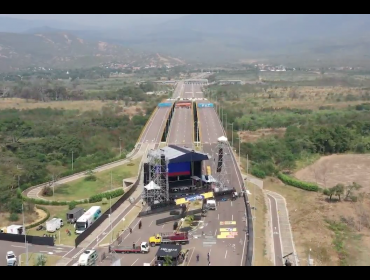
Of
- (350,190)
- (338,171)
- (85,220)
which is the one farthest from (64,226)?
(338,171)

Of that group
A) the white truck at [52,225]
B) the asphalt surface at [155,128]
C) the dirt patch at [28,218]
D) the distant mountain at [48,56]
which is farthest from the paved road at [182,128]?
the distant mountain at [48,56]

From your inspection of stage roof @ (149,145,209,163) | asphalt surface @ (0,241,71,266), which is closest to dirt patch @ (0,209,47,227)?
asphalt surface @ (0,241,71,266)

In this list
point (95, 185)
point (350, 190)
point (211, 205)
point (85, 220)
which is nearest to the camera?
point (85, 220)

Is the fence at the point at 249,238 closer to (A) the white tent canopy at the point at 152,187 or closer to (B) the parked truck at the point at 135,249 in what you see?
(B) the parked truck at the point at 135,249

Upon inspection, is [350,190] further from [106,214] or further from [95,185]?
[95,185]

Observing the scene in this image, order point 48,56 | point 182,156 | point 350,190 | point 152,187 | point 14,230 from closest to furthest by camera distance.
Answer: point 14,230
point 152,187
point 182,156
point 350,190
point 48,56
